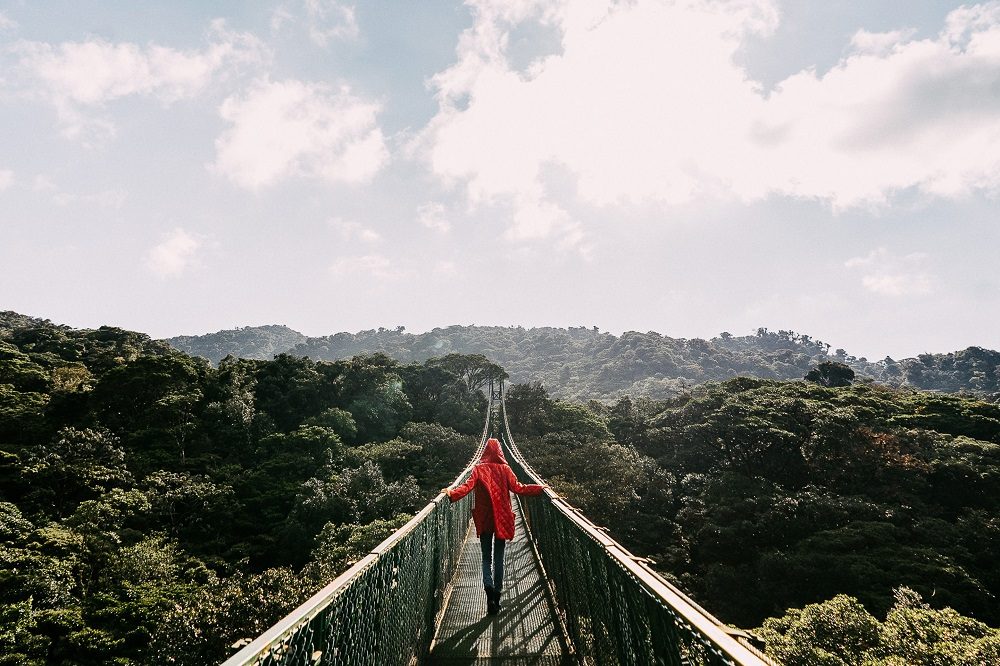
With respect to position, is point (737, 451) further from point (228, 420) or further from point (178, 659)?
point (228, 420)

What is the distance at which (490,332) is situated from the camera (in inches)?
5763

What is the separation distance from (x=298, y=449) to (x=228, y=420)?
4.36m

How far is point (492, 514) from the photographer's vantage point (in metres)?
3.39

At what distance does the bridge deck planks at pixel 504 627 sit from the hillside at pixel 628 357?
5586cm

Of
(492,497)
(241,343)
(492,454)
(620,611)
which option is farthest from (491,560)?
(241,343)

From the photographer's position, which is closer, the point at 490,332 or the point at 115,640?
the point at 115,640

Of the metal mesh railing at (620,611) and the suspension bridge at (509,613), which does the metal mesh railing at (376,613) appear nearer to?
the suspension bridge at (509,613)

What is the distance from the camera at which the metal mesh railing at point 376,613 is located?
1206 mm

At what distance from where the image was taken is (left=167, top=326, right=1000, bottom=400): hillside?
6333cm

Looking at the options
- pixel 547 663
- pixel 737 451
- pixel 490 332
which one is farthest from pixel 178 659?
pixel 490 332

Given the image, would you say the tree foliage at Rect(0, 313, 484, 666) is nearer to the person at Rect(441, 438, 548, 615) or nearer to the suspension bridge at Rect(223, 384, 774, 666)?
the suspension bridge at Rect(223, 384, 774, 666)

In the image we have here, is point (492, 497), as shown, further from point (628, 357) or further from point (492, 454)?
point (628, 357)

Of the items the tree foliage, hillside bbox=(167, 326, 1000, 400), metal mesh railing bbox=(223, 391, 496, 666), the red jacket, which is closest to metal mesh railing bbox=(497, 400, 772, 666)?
the red jacket

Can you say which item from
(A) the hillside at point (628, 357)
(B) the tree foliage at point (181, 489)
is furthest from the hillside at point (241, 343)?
(B) the tree foliage at point (181, 489)
